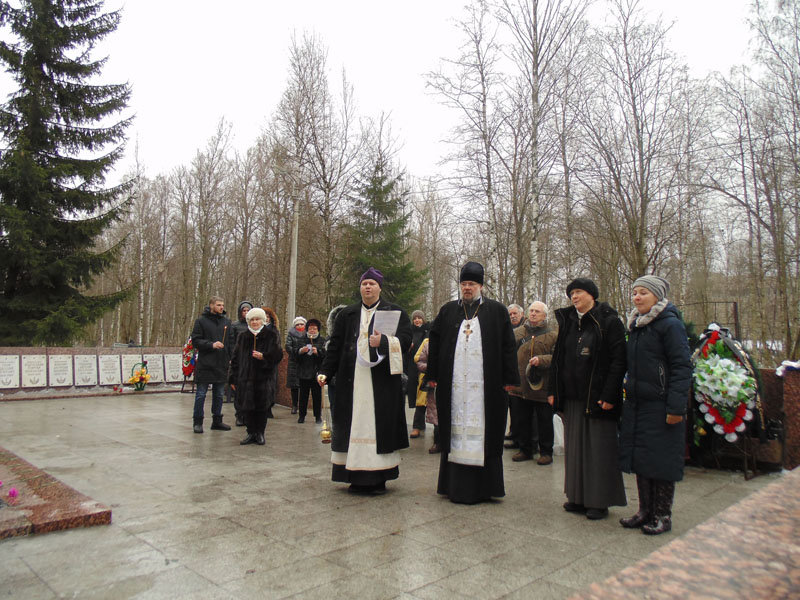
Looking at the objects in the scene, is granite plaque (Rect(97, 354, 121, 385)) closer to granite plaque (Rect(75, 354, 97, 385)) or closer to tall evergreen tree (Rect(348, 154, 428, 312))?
granite plaque (Rect(75, 354, 97, 385))

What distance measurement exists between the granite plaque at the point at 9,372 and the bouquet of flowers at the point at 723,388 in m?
14.3

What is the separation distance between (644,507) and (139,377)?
44.4 feet

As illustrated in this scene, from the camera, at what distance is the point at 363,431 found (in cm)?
508

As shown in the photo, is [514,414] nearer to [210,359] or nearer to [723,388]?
[723,388]

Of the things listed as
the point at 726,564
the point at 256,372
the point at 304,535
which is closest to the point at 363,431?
the point at 304,535

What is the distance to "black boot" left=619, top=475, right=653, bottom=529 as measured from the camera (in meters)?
4.14

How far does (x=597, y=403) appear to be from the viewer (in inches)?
173

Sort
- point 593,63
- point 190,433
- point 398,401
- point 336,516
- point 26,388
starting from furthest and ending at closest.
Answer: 1. point 593,63
2. point 26,388
3. point 190,433
4. point 398,401
5. point 336,516

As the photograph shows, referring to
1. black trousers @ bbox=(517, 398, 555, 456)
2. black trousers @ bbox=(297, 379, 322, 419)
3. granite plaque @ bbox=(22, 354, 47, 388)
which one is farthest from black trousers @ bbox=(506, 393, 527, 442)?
granite plaque @ bbox=(22, 354, 47, 388)

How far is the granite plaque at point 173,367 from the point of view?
15.7m

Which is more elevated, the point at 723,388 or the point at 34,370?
the point at 723,388

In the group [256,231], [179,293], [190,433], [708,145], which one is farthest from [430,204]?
[190,433]

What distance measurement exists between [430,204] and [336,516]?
1507 inches

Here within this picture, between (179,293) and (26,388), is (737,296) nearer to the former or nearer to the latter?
(26,388)
